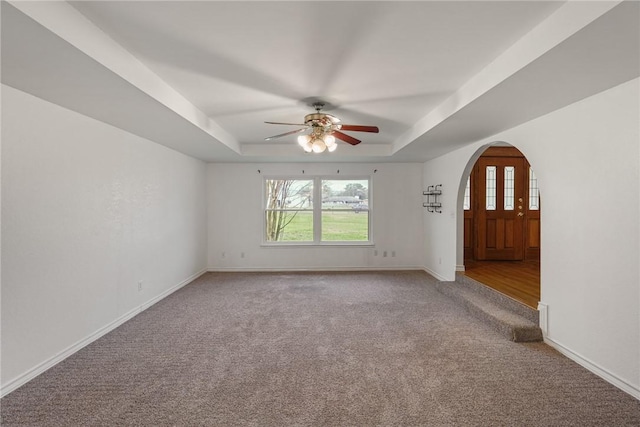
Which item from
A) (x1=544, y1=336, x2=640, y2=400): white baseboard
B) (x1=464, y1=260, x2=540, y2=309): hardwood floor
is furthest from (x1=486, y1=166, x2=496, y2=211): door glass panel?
(x1=544, y1=336, x2=640, y2=400): white baseboard

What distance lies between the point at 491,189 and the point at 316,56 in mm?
5031

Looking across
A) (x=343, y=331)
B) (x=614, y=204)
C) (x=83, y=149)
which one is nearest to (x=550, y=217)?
(x=614, y=204)

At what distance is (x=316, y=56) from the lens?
2082 millimetres

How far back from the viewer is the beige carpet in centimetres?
182

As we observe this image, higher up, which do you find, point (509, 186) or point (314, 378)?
point (509, 186)

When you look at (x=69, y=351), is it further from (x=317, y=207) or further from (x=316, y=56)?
(x=317, y=207)

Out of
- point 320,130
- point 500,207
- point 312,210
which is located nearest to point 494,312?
point 320,130

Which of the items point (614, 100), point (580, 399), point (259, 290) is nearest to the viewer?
point (580, 399)

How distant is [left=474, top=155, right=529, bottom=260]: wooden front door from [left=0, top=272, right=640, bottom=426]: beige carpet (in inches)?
111

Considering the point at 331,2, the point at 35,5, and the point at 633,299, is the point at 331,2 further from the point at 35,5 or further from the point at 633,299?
the point at 633,299

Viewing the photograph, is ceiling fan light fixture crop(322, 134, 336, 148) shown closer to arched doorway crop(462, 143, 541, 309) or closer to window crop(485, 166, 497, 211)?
arched doorway crop(462, 143, 541, 309)

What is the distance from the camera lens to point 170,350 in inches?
104

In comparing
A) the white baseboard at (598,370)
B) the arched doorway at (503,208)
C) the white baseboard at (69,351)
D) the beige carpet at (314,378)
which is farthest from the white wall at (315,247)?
the white baseboard at (598,370)

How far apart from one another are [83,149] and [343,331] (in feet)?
10.4
